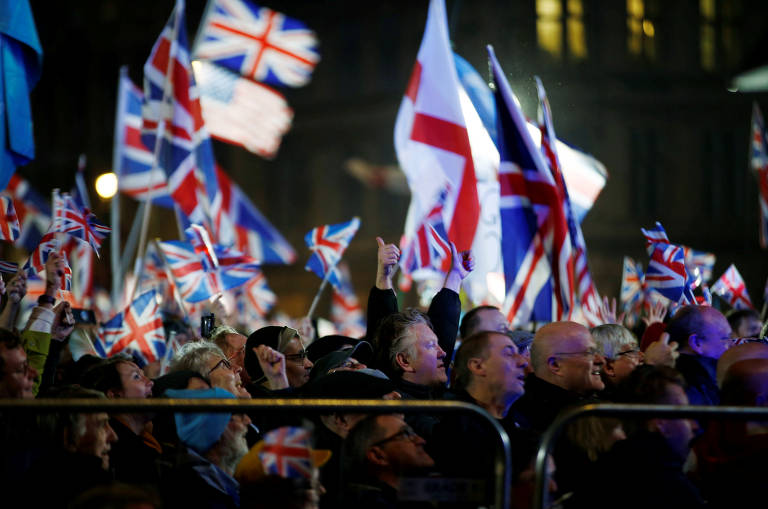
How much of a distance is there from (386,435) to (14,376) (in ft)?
5.61

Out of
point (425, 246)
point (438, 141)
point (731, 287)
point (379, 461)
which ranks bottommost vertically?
point (379, 461)

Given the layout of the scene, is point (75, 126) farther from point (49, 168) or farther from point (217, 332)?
point (217, 332)

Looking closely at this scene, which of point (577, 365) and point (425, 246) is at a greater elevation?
point (425, 246)

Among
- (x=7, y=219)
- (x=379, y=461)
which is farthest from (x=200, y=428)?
(x=7, y=219)

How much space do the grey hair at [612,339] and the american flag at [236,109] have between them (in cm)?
881

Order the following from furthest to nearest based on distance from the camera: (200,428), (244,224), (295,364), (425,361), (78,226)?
(244,224) < (78,226) < (295,364) < (425,361) < (200,428)

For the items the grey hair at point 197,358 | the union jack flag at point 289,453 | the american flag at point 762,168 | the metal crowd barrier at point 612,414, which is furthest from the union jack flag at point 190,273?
the american flag at point 762,168

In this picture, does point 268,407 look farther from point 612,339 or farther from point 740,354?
point 612,339

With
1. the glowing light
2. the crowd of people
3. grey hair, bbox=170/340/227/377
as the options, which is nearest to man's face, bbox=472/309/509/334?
the crowd of people

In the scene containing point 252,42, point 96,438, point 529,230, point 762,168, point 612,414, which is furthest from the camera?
point 762,168

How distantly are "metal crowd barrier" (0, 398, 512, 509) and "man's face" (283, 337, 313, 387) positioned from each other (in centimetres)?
282

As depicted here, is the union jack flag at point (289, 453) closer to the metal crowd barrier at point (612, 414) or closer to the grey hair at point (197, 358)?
the metal crowd barrier at point (612, 414)

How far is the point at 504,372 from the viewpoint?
579 centimetres

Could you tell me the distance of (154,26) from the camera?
53.2 m
